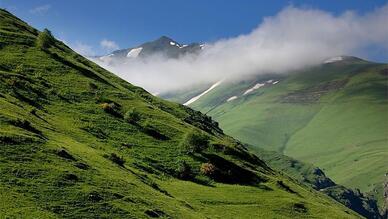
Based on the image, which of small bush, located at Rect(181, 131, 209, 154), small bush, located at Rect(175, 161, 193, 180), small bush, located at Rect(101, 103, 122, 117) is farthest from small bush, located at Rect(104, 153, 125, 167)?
small bush, located at Rect(101, 103, 122, 117)

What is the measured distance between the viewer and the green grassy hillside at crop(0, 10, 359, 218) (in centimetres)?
5325

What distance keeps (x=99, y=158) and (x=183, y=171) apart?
19.4m

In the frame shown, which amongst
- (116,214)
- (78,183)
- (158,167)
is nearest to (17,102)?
(158,167)

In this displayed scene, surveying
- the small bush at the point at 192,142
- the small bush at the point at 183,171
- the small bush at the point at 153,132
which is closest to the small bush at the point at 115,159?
the small bush at the point at 183,171

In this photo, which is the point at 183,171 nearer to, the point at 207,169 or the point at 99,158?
the point at 207,169

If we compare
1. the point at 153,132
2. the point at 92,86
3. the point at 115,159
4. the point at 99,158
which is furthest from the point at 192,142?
the point at 92,86

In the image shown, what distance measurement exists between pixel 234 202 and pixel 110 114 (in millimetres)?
32339

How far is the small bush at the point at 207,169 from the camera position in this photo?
3543 inches

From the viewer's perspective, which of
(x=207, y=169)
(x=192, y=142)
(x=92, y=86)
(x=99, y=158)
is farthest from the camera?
(x=92, y=86)

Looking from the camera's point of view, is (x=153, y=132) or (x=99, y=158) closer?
(x=99, y=158)

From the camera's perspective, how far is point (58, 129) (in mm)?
78938

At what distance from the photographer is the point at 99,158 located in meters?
70.9

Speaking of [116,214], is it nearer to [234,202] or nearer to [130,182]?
[130,182]

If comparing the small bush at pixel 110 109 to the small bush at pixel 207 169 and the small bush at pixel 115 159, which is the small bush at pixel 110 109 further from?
the small bush at pixel 115 159
